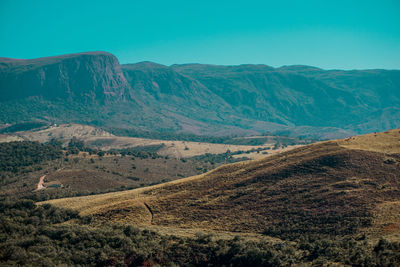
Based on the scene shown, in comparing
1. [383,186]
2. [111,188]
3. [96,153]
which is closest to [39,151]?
[96,153]

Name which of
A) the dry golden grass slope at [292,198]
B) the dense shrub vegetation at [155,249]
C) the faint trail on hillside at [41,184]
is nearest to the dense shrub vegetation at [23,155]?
the faint trail on hillside at [41,184]

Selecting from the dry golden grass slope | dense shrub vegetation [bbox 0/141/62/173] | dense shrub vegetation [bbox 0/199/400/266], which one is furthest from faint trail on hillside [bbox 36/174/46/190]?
dense shrub vegetation [bbox 0/199/400/266]

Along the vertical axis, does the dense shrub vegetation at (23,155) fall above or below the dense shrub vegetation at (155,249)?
below

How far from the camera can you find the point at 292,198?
63.5 metres

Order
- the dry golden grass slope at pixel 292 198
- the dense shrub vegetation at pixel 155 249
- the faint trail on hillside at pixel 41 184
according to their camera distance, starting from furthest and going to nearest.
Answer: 1. the faint trail on hillside at pixel 41 184
2. the dry golden grass slope at pixel 292 198
3. the dense shrub vegetation at pixel 155 249

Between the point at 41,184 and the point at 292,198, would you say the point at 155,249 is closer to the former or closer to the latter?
the point at 292,198

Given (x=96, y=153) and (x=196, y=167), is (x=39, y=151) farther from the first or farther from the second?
(x=196, y=167)

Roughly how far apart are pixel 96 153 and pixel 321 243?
6228 inches

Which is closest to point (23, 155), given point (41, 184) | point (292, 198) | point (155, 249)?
point (41, 184)

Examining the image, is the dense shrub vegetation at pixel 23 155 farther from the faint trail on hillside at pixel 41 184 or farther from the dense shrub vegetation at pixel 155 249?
the dense shrub vegetation at pixel 155 249

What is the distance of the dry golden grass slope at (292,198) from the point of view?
5469cm

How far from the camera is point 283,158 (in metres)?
82.9

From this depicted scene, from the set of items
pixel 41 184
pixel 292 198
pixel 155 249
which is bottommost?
pixel 41 184

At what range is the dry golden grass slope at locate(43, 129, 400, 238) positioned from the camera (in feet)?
179
